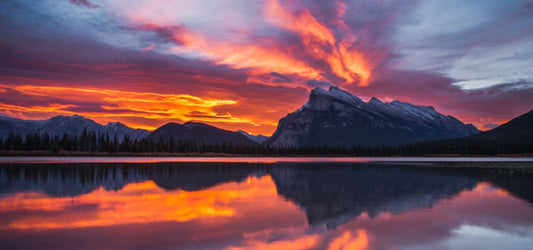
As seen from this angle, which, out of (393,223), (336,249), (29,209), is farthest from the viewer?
(29,209)

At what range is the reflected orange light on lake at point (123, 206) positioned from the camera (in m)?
17.5

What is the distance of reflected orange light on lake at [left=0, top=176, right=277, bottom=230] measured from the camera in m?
17.5

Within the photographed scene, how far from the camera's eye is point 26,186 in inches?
1244

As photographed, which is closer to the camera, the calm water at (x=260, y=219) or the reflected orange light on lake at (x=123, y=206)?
the calm water at (x=260, y=219)

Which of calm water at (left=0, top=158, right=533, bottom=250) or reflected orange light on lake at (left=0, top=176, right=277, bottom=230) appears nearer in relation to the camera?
calm water at (left=0, top=158, right=533, bottom=250)

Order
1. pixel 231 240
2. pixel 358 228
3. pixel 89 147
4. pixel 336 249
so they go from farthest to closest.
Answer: pixel 89 147, pixel 358 228, pixel 231 240, pixel 336 249

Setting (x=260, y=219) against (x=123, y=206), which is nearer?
(x=260, y=219)

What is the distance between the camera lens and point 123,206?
21766mm

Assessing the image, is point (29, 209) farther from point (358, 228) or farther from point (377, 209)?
point (377, 209)

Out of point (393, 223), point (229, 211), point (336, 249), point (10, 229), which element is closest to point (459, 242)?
point (393, 223)

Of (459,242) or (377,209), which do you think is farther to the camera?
(377,209)

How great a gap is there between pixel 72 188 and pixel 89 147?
180 metres

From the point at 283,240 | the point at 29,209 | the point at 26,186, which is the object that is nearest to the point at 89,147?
the point at 26,186

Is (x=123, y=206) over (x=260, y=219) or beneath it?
over
